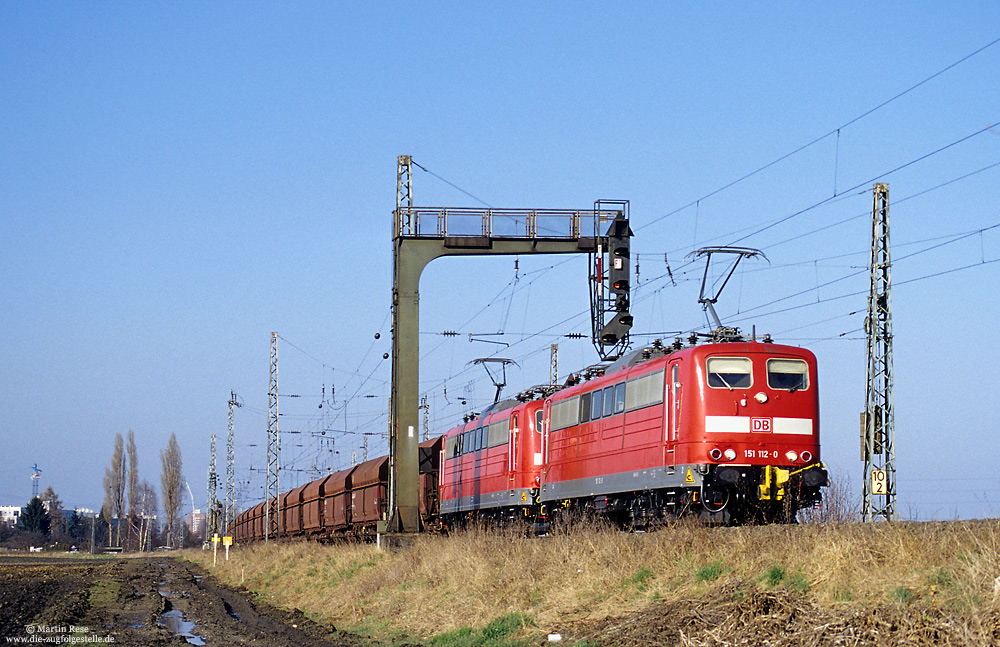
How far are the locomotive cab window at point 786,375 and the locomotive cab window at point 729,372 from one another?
1.53ft

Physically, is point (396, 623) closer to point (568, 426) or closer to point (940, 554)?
point (568, 426)

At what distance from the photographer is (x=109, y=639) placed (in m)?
20.0

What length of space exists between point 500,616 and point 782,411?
23.4ft

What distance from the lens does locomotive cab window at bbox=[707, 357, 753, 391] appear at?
66.4 feet

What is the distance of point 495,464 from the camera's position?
110 ft

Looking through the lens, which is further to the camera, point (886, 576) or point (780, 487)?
point (780, 487)

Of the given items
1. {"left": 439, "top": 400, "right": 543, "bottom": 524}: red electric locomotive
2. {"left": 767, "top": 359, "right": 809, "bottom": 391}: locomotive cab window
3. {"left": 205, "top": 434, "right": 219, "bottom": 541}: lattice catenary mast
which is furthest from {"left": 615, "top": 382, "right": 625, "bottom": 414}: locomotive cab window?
{"left": 205, "top": 434, "right": 219, "bottom": 541}: lattice catenary mast

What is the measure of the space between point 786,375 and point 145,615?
17.3 m

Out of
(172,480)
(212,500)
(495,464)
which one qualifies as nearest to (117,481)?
(172,480)

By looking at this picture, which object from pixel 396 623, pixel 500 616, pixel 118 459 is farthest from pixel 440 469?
pixel 118 459

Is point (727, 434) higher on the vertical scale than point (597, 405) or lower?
lower

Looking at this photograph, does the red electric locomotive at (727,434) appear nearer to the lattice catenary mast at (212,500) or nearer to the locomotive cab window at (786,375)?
the locomotive cab window at (786,375)

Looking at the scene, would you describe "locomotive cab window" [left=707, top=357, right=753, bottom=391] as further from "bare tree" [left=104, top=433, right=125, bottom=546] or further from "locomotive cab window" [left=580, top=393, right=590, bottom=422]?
"bare tree" [left=104, top=433, right=125, bottom=546]

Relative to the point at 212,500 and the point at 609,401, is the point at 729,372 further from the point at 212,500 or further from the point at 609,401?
the point at 212,500
